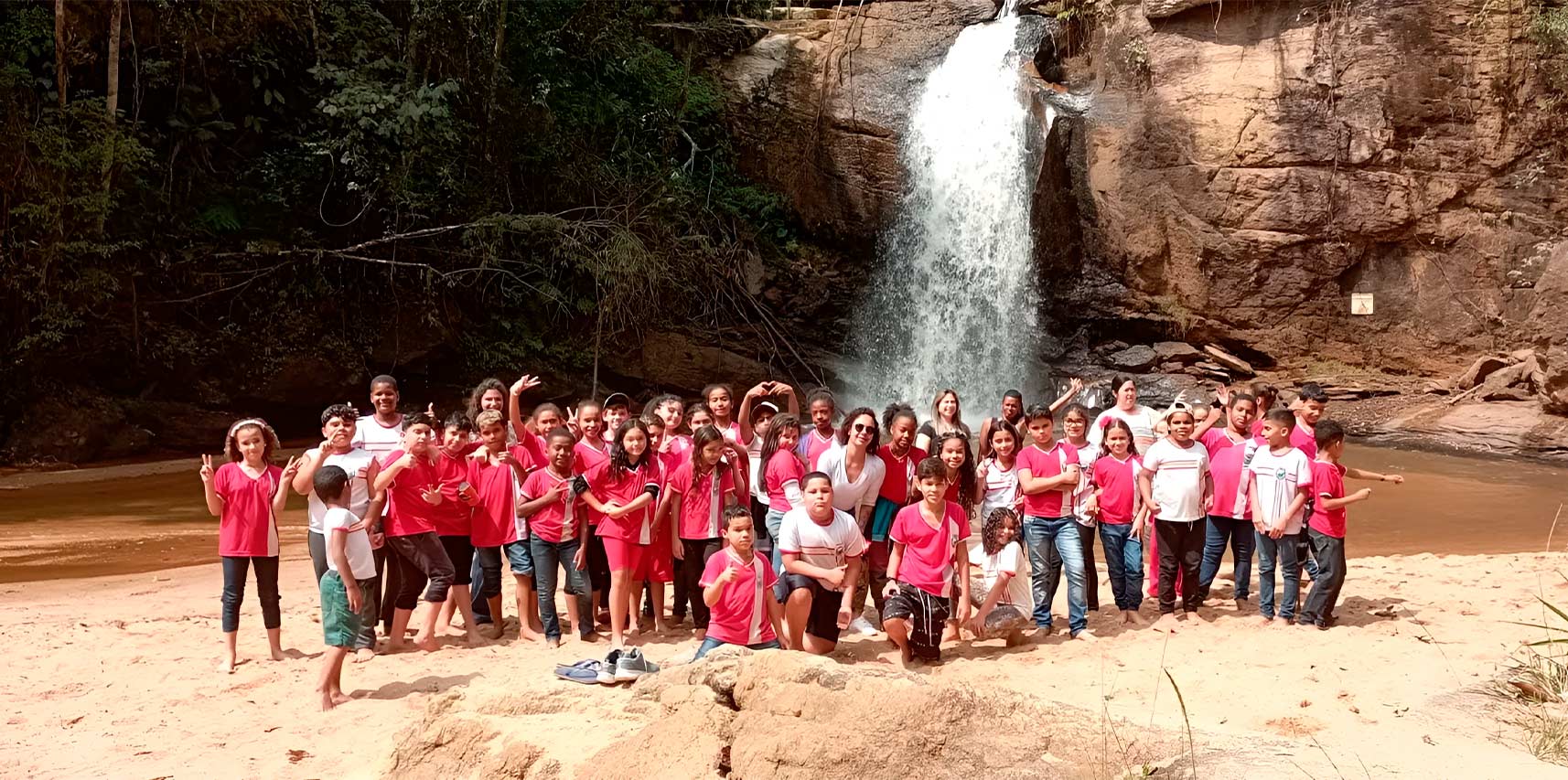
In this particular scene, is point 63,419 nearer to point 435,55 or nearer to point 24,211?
point 24,211

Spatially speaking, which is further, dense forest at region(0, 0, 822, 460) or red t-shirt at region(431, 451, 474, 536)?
dense forest at region(0, 0, 822, 460)

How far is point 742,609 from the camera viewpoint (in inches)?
225

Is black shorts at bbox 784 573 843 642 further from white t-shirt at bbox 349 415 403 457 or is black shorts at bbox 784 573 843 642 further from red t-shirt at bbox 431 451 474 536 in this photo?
white t-shirt at bbox 349 415 403 457

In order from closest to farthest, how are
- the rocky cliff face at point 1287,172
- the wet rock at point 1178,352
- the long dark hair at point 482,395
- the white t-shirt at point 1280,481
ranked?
the white t-shirt at point 1280,481 < the long dark hair at point 482,395 < the rocky cliff face at point 1287,172 < the wet rock at point 1178,352

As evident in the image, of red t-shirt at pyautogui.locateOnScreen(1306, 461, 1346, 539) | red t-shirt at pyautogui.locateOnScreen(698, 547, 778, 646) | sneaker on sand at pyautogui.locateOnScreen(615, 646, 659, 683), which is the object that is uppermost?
red t-shirt at pyautogui.locateOnScreen(1306, 461, 1346, 539)

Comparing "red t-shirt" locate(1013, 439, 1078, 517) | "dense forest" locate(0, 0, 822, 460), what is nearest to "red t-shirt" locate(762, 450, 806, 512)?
"red t-shirt" locate(1013, 439, 1078, 517)

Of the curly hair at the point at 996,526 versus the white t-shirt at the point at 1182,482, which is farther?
the white t-shirt at the point at 1182,482

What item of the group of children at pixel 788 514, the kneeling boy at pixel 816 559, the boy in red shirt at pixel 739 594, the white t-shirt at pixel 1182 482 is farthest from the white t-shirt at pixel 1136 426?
the boy in red shirt at pixel 739 594

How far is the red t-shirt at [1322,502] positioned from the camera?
647cm

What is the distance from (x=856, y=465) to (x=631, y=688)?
8.10 ft

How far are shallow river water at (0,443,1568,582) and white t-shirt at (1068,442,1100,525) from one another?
12.6 ft

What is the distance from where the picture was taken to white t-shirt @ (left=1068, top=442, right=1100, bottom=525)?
6961 millimetres

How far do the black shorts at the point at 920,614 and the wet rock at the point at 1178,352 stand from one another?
13.6 metres

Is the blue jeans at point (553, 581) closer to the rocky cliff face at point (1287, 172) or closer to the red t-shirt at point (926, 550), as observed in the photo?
the red t-shirt at point (926, 550)
